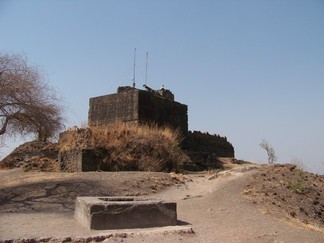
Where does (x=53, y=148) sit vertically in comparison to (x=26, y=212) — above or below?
above

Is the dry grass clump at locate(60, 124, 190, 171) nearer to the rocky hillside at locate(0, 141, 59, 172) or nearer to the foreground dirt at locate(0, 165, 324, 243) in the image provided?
the rocky hillside at locate(0, 141, 59, 172)

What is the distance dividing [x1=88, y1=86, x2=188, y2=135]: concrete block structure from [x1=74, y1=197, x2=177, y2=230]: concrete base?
9.60 m

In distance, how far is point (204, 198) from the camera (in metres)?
9.43

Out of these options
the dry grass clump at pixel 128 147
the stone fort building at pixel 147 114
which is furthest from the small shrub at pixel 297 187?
the stone fort building at pixel 147 114

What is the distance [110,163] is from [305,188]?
20.1ft

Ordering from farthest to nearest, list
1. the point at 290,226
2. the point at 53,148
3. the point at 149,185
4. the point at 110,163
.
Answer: the point at 53,148, the point at 110,163, the point at 149,185, the point at 290,226

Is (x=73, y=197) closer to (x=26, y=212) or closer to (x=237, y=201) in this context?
(x=26, y=212)

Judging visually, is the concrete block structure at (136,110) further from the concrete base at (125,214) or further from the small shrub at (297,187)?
the concrete base at (125,214)

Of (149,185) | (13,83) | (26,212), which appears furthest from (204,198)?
(13,83)

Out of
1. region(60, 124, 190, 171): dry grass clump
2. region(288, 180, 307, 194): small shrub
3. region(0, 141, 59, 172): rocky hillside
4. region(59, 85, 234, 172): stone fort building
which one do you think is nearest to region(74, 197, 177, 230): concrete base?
region(288, 180, 307, 194): small shrub

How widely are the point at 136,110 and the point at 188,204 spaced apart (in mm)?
7946

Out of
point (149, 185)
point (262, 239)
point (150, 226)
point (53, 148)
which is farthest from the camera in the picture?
point (53, 148)

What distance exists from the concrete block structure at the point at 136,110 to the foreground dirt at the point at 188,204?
5.15 meters

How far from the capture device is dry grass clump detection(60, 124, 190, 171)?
1294 centimetres
